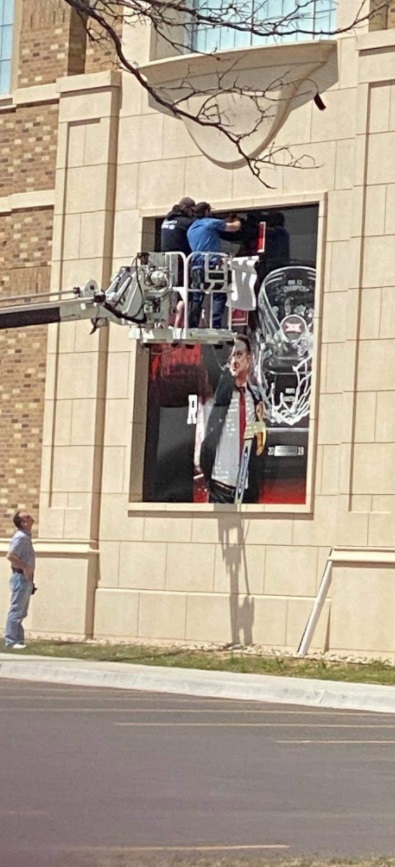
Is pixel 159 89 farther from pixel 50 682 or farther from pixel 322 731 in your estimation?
pixel 322 731

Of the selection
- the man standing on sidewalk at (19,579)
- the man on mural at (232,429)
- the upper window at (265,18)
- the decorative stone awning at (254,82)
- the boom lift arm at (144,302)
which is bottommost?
the man standing on sidewalk at (19,579)

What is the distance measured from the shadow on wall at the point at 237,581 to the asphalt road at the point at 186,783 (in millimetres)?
6545

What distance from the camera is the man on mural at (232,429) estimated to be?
24.8 meters

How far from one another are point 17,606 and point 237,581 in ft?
8.79

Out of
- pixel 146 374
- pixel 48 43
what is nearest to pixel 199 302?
pixel 146 374

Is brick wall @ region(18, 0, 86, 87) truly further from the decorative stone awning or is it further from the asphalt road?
the asphalt road

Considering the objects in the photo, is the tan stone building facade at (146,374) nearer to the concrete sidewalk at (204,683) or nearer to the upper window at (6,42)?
the upper window at (6,42)

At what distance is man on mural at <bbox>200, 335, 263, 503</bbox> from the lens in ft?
81.5

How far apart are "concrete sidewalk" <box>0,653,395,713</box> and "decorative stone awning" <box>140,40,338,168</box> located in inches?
267

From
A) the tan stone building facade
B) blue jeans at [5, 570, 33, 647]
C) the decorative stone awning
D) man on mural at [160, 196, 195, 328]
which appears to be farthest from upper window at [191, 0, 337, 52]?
blue jeans at [5, 570, 33, 647]

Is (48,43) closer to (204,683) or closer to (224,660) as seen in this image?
(224,660)

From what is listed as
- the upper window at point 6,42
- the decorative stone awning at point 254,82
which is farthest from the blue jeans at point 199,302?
the upper window at point 6,42

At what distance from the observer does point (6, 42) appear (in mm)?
28516

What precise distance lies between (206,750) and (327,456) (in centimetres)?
1080
